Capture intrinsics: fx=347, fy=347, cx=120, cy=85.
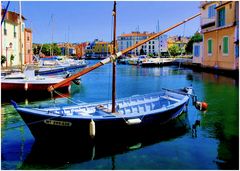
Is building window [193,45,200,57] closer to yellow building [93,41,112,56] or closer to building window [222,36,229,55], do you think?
building window [222,36,229,55]

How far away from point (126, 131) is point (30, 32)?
41.5m

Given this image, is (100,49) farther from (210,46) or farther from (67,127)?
(67,127)

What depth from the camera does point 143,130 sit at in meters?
12.2

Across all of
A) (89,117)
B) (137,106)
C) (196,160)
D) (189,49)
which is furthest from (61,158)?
(189,49)

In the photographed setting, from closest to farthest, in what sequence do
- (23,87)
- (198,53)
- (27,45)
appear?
1. (23,87)
2. (198,53)
3. (27,45)

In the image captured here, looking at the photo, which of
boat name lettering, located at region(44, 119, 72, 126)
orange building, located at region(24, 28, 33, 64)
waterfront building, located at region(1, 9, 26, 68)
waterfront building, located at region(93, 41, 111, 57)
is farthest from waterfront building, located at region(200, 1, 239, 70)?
waterfront building, located at region(93, 41, 111, 57)

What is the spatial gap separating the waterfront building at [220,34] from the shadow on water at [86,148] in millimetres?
22591

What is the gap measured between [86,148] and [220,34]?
1147 inches

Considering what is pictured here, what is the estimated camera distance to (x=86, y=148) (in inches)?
418

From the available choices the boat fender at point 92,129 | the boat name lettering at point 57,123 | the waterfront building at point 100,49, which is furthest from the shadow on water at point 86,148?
the waterfront building at point 100,49

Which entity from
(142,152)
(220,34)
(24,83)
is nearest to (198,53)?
(220,34)

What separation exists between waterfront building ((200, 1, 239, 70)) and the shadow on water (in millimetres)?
22591

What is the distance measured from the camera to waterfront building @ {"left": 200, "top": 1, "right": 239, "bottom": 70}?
3269 centimetres

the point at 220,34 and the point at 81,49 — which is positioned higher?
the point at 81,49
